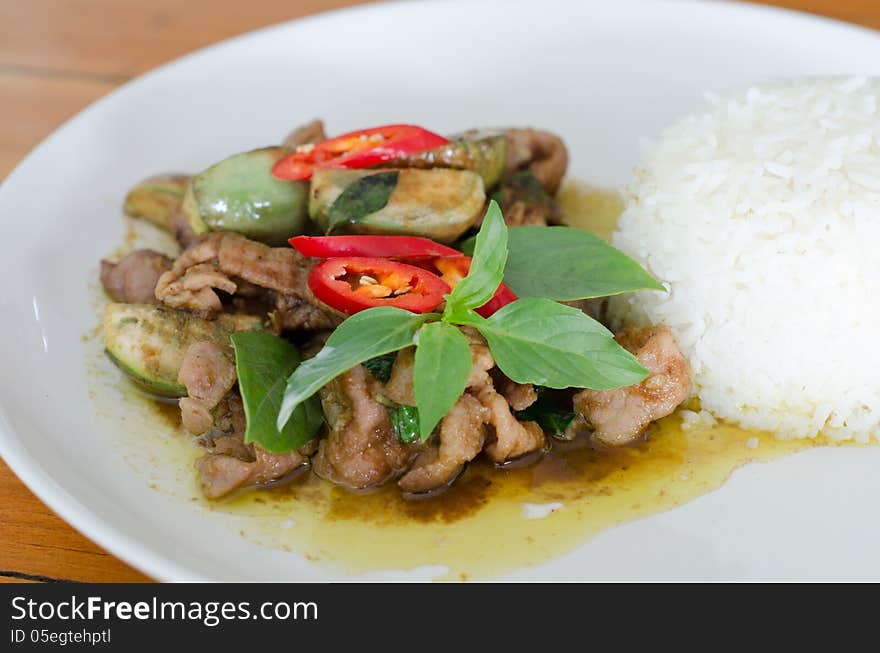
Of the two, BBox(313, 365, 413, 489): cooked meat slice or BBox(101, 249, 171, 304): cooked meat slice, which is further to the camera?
BBox(101, 249, 171, 304): cooked meat slice

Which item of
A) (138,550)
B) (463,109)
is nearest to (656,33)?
(463,109)

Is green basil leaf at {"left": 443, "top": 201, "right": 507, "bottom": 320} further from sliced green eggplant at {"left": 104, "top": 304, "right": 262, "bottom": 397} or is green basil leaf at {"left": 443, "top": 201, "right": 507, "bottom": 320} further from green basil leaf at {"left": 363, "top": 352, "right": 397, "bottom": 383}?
sliced green eggplant at {"left": 104, "top": 304, "right": 262, "bottom": 397}

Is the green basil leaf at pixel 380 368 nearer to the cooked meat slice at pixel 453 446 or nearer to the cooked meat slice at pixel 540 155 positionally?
the cooked meat slice at pixel 453 446

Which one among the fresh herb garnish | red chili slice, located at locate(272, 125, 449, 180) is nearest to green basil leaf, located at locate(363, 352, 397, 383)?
the fresh herb garnish

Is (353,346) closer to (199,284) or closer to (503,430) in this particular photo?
(503,430)

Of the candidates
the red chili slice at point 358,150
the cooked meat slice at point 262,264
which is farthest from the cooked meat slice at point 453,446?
the red chili slice at point 358,150

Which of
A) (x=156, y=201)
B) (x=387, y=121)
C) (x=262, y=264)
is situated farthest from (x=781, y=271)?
(x=156, y=201)
